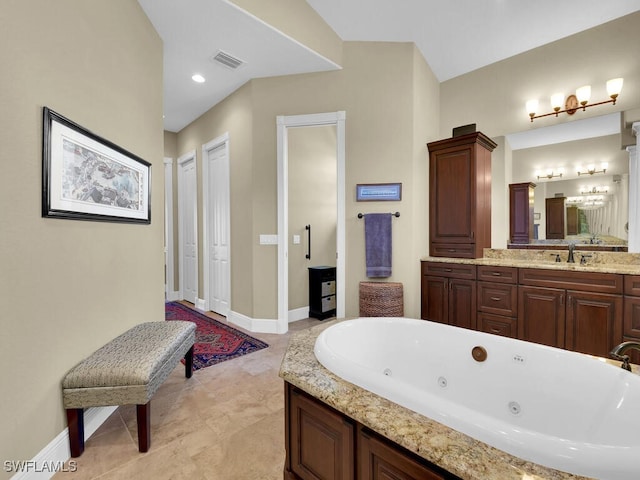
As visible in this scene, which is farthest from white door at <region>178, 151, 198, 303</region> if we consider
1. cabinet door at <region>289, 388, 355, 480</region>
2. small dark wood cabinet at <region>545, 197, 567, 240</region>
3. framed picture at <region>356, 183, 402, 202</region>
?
small dark wood cabinet at <region>545, 197, 567, 240</region>

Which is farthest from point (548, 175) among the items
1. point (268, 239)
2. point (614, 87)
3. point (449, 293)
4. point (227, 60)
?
point (227, 60)

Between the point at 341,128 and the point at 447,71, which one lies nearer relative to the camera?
the point at 341,128

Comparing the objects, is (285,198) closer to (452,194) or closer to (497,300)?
(452,194)

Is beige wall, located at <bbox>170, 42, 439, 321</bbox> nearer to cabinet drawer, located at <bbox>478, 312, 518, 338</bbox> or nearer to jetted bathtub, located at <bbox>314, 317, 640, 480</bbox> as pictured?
cabinet drawer, located at <bbox>478, 312, 518, 338</bbox>

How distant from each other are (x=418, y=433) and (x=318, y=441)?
1.57ft

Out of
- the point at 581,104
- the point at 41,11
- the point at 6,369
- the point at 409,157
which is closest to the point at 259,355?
the point at 6,369

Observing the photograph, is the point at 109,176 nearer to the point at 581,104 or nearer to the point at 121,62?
the point at 121,62

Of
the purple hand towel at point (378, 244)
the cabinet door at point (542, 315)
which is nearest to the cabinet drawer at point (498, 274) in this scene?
the cabinet door at point (542, 315)

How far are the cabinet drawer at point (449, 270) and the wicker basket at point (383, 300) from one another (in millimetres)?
411

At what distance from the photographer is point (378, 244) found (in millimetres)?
3146

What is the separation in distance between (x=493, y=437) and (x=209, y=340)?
9.82 feet

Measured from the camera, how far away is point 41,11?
1.41 meters

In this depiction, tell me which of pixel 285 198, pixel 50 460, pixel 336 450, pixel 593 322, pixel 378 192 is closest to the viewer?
pixel 336 450

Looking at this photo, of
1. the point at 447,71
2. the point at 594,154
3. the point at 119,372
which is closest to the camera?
the point at 119,372
